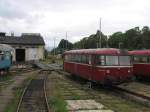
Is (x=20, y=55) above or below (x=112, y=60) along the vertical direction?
above

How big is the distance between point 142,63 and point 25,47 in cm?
5318

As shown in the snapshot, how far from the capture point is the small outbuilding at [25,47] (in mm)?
77688

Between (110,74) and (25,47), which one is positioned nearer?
(110,74)

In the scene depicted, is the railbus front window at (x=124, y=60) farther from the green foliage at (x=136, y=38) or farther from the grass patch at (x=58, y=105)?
the green foliage at (x=136, y=38)

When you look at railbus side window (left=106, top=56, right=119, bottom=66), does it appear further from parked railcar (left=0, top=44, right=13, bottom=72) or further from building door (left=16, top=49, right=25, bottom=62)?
building door (left=16, top=49, right=25, bottom=62)

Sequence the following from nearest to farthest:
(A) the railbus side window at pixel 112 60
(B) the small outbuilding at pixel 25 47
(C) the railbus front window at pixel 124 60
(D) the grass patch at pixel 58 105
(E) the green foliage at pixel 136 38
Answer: (D) the grass patch at pixel 58 105, (A) the railbus side window at pixel 112 60, (C) the railbus front window at pixel 124 60, (E) the green foliage at pixel 136 38, (B) the small outbuilding at pixel 25 47

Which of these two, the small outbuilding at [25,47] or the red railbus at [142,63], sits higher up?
the small outbuilding at [25,47]

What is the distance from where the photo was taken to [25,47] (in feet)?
257

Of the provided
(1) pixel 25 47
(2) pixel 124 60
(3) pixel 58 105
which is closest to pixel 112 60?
(2) pixel 124 60

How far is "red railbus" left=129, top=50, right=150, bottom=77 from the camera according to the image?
26.5 m

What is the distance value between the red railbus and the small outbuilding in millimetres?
50185

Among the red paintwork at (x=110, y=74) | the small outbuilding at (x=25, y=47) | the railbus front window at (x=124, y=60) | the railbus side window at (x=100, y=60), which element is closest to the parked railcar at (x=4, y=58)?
the red paintwork at (x=110, y=74)

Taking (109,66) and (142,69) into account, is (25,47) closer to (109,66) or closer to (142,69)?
(142,69)

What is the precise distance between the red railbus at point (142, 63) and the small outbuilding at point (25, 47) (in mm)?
50185
